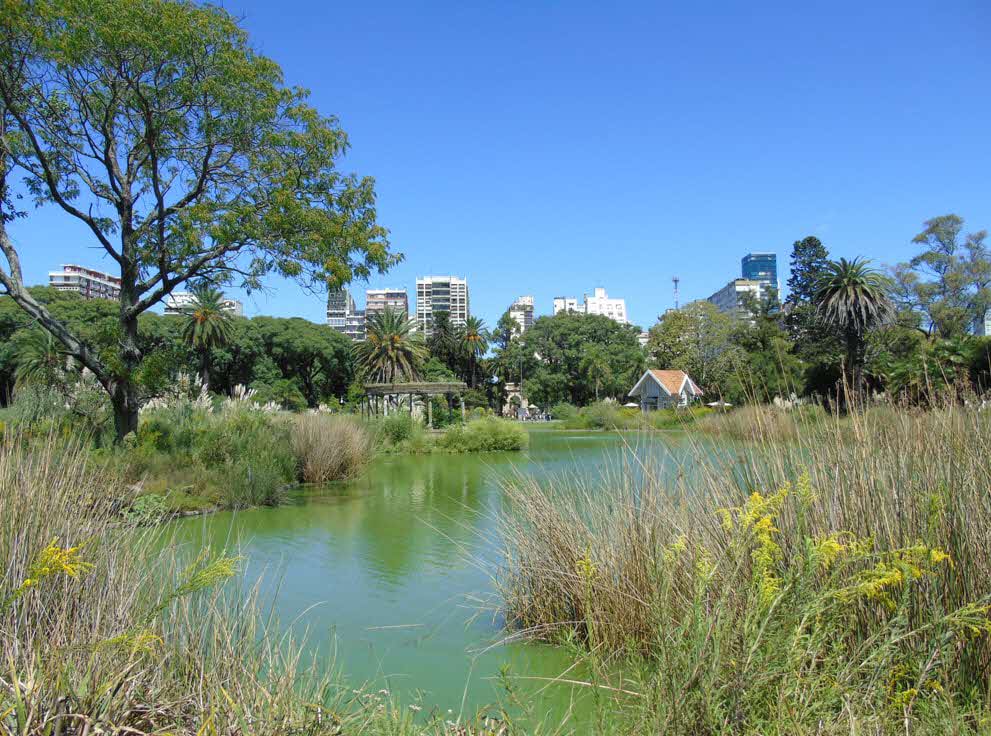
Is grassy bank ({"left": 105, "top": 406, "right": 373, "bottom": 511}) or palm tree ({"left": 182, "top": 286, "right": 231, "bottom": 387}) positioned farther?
palm tree ({"left": 182, "top": 286, "right": 231, "bottom": 387})

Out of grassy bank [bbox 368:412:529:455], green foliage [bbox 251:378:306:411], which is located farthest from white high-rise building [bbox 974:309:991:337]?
green foliage [bbox 251:378:306:411]

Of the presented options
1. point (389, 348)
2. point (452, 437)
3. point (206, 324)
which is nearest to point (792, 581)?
point (452, 437)

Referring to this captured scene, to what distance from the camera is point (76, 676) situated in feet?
7.66

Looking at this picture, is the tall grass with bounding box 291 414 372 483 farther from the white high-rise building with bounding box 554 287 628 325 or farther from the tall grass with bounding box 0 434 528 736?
the white high-rise building with bounding box 554 287 628 325

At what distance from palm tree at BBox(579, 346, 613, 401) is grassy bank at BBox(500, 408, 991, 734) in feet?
150

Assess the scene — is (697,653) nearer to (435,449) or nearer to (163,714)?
(163,714)

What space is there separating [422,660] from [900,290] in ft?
149

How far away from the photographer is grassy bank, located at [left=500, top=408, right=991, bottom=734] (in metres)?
2.16

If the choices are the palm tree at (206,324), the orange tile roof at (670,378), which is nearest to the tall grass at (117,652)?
the palm tree at (206,324)

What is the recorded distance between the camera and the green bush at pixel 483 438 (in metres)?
22.6

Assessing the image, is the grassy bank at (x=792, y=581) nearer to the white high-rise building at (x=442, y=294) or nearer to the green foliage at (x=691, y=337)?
the green foliage at (x=691, y=337)

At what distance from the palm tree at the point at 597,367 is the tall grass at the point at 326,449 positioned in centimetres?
3666

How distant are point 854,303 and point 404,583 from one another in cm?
2647

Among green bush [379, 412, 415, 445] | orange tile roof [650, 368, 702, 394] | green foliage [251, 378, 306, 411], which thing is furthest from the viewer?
orange tile roof [650, 368, 702, 394]
